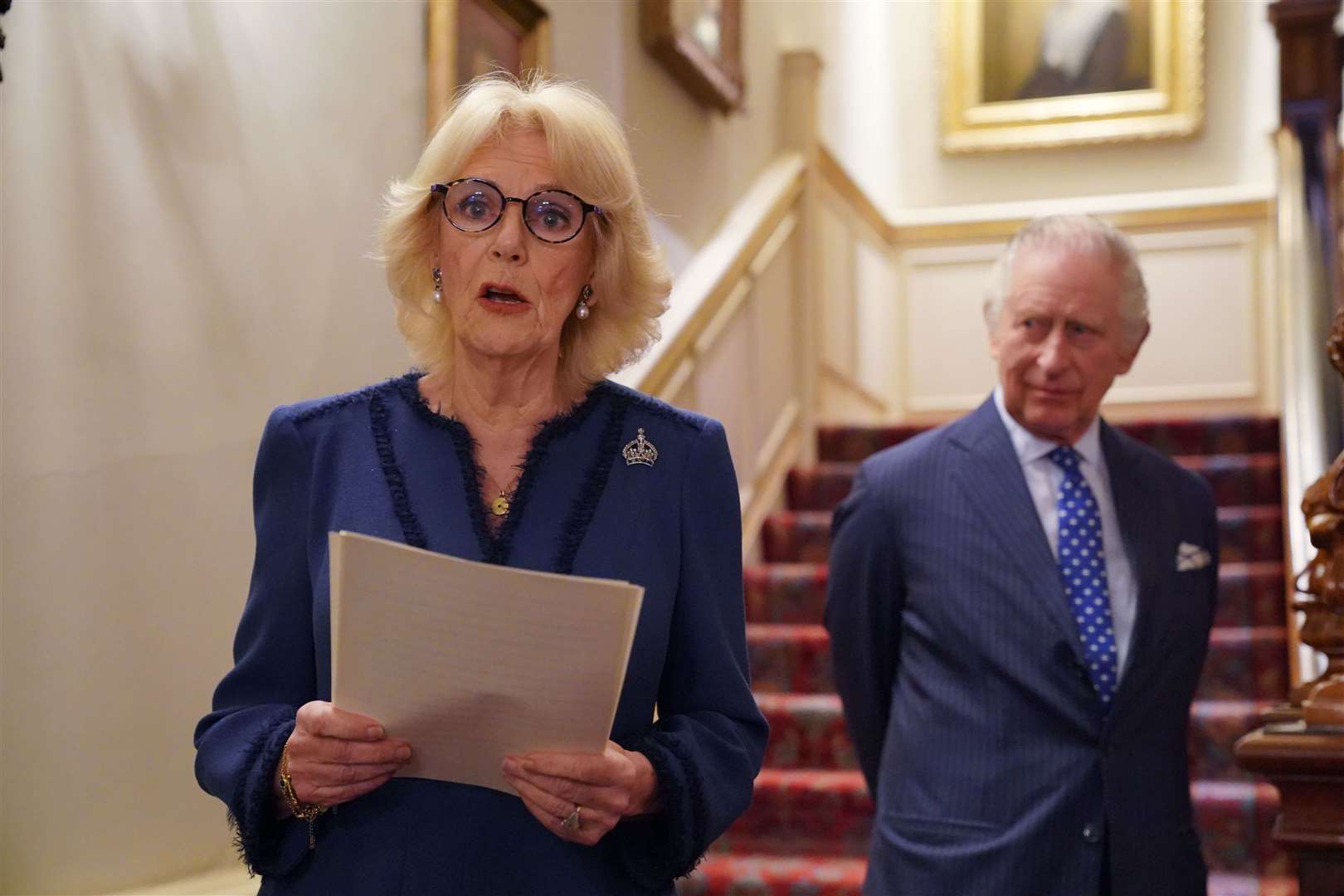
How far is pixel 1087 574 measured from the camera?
266 cm

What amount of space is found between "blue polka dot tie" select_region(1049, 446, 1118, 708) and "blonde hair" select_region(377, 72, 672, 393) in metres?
1.07

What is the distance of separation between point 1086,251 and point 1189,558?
23.3 inches

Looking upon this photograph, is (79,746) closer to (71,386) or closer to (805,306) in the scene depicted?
(71,386)

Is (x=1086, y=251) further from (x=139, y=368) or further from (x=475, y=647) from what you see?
(x=475, y=647)

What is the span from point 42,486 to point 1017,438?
1.61 meters

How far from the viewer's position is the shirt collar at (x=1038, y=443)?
9.29 ft

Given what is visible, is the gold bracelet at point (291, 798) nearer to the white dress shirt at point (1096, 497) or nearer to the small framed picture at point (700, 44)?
the white dress shirt at point (1096, 497)

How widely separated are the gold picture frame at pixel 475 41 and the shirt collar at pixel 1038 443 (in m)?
1.35

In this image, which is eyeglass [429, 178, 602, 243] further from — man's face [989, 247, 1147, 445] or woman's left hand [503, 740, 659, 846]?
man's face [989, 247, 1147, 445]

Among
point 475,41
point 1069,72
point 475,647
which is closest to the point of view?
point 475,647

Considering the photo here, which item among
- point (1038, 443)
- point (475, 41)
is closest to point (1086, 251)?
point (1038, 443)

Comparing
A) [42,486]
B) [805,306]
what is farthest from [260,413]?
[805,306]

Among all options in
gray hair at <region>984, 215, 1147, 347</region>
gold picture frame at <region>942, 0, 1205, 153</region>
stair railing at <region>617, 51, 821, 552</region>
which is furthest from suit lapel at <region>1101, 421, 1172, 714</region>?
gold picture frame at <region>942, 0, 1205, 153</region>

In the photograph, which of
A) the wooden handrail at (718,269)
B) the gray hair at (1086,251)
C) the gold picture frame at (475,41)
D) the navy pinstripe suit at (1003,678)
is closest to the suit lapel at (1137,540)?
the navy pinstripe suit at (1003,678)
